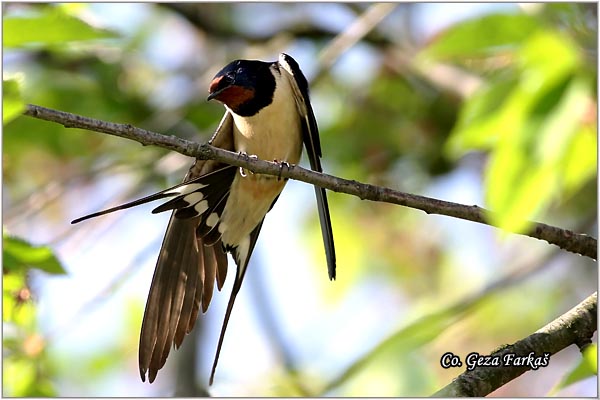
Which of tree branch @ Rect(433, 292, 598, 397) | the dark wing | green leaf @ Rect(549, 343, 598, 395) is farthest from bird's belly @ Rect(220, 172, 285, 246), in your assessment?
green leaf @ Rect(549, 343, 598, 395)

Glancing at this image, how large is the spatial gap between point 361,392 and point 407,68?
2.49 meters

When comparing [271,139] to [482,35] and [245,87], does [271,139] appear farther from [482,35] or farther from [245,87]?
[482,35]

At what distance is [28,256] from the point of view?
1956mm

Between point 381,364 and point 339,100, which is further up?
point 339,100

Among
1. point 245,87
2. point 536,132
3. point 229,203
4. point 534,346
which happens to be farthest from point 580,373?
point 245,87

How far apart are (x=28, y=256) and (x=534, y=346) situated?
113 centimetres

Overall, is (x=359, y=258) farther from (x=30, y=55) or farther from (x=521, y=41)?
(x=521, y=41)

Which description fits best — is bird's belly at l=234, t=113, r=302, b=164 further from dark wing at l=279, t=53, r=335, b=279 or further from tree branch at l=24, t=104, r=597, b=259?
tree branch at l=24, t=104, r=597, b=259

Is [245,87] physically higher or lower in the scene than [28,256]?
higher

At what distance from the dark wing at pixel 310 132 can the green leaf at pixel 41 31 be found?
0.71 meters

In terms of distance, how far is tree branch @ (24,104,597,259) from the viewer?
1.59 meters

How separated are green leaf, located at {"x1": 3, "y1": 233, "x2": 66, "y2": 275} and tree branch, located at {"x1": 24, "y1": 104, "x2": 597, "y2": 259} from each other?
420mm

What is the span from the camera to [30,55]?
408 centimetres

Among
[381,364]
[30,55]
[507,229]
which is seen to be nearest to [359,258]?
[30,55]
